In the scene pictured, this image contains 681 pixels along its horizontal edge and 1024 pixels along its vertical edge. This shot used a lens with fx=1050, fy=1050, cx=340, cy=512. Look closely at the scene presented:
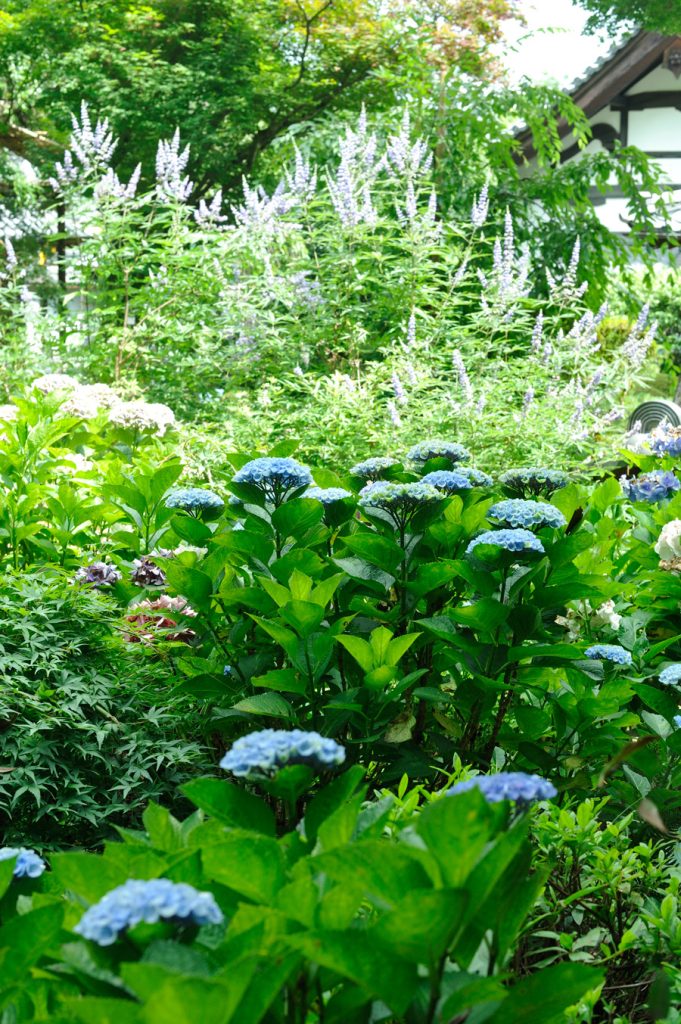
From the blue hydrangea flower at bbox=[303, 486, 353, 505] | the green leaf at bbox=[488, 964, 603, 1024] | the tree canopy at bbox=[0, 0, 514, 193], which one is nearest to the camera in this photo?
the green leaf at bbox=[488, 964, 603, 1024]

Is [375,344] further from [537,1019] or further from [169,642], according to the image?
[537,1019]

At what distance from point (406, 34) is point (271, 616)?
1129 cm

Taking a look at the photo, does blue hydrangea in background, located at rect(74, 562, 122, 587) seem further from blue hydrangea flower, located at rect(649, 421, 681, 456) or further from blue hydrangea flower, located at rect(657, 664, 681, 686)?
blue hydrangea flower, located at rect(649, 421, 681, 456)

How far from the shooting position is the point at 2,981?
0.79 metres

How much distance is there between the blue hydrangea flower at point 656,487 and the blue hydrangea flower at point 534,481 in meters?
0.95

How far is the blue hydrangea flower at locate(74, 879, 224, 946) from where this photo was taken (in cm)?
69

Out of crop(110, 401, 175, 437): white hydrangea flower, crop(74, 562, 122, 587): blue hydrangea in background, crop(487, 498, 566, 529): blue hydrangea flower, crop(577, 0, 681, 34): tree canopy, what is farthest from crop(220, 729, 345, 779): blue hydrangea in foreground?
crop(577, 0, 681, 34): tree canopy

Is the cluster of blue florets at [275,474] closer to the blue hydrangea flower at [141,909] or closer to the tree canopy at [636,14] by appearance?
the blue hydrangea flower at [141,909]

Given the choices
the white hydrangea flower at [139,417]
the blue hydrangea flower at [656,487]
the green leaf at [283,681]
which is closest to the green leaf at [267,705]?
the green leaf at [283,681]

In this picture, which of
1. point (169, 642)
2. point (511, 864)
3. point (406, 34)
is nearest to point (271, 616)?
point (169, 642)

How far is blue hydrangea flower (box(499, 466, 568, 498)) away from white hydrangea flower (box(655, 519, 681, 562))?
0.37 metres

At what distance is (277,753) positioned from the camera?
3.03ft

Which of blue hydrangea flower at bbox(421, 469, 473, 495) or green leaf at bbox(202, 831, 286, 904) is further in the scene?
blue hydrangea flower at bbox(421, 469, 473, 495)

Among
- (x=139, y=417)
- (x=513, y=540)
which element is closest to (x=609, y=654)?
(x=513, y=540)
